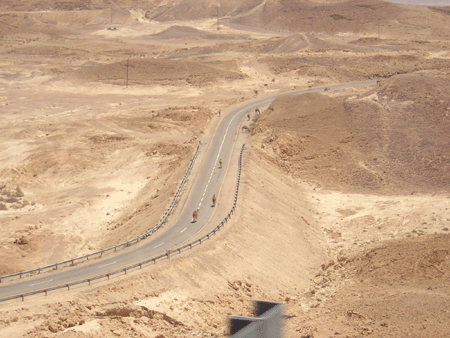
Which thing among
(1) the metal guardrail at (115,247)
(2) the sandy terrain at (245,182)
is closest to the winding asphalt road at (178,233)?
(1) the metal guardrail at (115,247)

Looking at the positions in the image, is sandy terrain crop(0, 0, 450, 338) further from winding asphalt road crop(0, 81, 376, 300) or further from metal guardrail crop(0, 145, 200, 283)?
winding asphalt road crop(0, 81, 376, 300)

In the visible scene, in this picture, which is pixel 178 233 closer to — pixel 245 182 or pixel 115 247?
pixel 115 247

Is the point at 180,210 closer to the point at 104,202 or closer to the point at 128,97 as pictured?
the point at 104,202

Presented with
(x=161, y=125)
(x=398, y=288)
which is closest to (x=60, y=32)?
(x=161, y=125)

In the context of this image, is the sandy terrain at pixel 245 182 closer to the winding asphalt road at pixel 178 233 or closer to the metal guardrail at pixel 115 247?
the metal guardrail at pixel 115 247

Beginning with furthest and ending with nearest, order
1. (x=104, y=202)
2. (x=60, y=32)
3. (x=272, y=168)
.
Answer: (x=60, y=32) < (x=272, y=168) < (x=104, y=202)

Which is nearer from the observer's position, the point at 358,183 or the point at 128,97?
the point at 358,183
